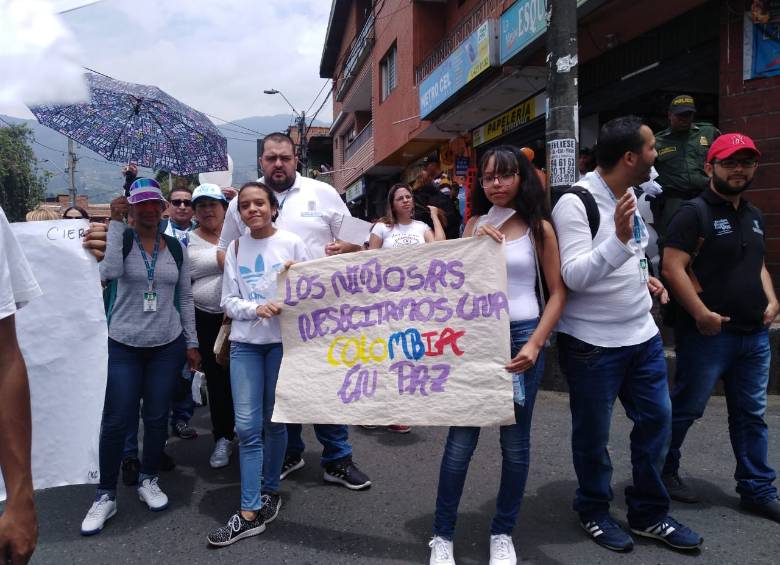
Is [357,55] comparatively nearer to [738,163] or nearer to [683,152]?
[683,152]

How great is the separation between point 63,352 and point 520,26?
835 cm

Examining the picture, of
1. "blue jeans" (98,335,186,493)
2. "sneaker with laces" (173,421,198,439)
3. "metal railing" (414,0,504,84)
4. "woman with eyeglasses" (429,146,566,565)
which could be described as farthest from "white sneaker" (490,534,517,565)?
"metal railing" (414,0,504,84)

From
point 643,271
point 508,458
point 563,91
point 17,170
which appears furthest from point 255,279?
point 17,170

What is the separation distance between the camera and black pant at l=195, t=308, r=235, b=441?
438 cm

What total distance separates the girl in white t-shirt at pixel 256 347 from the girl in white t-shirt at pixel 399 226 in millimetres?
2158

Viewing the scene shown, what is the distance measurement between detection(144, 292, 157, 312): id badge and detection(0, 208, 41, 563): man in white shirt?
203cm

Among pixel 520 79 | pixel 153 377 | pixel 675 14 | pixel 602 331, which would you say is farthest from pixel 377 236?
pixel 520 79

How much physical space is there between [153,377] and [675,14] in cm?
766

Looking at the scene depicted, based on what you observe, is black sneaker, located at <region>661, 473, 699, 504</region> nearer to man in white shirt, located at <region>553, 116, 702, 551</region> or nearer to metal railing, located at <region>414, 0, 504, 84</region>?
man in white shirt, located at <region>553, 116, 702, 551</region>

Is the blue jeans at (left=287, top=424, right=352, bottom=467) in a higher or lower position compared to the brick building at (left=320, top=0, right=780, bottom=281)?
lower

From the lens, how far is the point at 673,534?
9.63 ft

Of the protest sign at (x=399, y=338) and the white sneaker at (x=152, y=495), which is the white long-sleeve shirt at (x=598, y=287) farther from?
the white sneaker at (x=152, y=495)

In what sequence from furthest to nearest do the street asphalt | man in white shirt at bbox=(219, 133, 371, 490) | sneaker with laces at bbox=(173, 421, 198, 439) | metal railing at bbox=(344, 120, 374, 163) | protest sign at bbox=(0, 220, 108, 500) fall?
metal railing at bbox=(344, 120, 374, 163) < sneaker with laces at bbox=(173, 421, 198, 439) < man in white shirt at bbox=(219, 133, 371, 490) < the street asphalt < protest sign at bbox=(0, 220, 108, 500)

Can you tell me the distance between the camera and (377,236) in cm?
561
